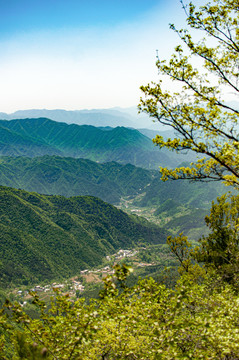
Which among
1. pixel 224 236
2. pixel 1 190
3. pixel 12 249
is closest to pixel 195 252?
pixel 224 236

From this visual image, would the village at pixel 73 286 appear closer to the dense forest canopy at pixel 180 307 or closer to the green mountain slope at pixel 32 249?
the green mountain slope at pixel 32 249

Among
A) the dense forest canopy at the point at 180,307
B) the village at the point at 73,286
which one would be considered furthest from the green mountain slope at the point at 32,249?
the dense forest canopy at the point at 180,307

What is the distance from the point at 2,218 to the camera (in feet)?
595

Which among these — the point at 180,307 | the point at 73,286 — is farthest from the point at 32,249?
the point at 180,307

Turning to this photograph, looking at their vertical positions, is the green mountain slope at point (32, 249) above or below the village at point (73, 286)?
above

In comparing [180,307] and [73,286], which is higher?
[180,307]

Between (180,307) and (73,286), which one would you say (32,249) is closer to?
(73,286)

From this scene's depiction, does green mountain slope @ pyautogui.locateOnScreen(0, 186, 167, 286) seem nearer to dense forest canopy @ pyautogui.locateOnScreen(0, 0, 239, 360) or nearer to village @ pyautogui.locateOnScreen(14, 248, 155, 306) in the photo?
village @ pyautogui.locateOnScreen(14, 248, 155, 306)

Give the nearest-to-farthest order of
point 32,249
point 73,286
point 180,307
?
point 180,307, point 73,286, point 32,249

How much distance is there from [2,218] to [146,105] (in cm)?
19415

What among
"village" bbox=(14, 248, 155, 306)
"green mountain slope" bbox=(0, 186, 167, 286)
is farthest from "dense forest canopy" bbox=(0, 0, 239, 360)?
"green mountain slope" bbox=(0, 186, 167, 286)

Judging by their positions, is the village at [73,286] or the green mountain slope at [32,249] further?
the green mountain slope at [32,249]

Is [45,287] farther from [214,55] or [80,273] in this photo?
[214,55]

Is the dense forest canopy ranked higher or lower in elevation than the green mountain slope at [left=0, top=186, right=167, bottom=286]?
higher
